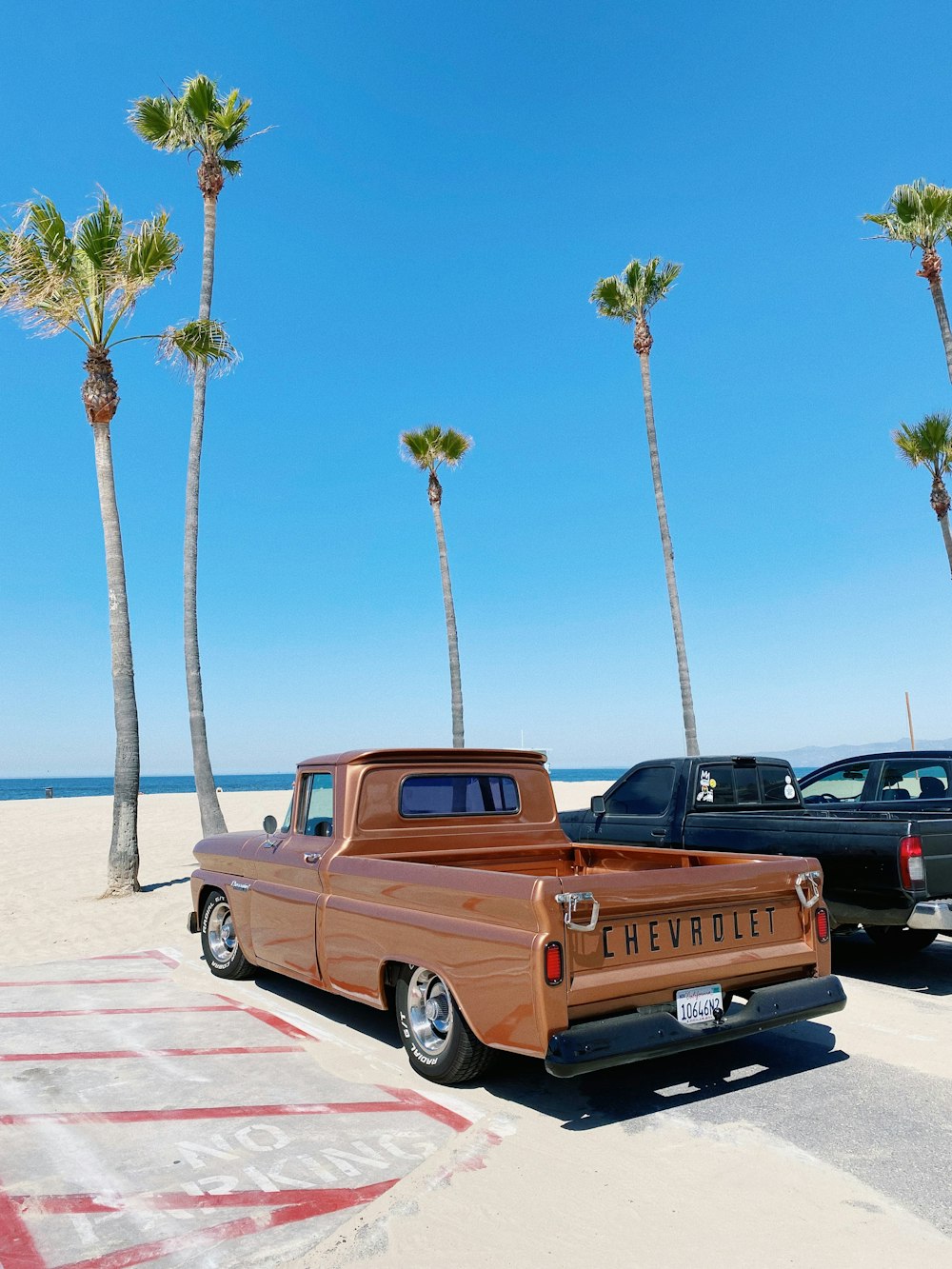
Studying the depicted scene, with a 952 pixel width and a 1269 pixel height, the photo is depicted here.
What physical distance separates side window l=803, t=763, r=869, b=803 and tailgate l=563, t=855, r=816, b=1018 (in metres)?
5.08

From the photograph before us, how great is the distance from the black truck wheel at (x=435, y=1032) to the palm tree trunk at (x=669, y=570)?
59.3 ft

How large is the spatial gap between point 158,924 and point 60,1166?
7404mm

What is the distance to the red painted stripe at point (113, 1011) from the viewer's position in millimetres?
6473

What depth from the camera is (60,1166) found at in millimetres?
3846

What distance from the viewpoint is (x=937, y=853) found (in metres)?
6.28

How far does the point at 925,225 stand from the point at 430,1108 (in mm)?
23266

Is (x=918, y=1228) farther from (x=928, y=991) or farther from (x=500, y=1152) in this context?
(x=928, y=991)

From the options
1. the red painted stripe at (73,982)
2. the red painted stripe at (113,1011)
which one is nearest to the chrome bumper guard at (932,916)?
the red painted stripe at (113,1011)

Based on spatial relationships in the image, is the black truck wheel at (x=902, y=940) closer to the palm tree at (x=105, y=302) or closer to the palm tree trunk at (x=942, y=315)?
the palm tree at (x=105, y=302)

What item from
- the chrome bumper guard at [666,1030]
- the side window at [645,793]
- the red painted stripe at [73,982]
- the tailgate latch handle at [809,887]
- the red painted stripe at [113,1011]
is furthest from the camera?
the side window at [645,793]

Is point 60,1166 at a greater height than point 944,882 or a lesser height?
lesser

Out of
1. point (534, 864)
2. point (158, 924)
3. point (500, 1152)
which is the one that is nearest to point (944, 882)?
point (534, 864)

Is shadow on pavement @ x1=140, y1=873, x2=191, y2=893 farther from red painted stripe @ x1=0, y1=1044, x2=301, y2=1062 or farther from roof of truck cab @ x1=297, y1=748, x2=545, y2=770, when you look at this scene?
roof of truck cab @ x1=297, y1=748, x2=545, y2=770

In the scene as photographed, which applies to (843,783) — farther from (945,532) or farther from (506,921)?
(945,532)
